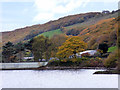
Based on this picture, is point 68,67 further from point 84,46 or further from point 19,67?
point 19,67

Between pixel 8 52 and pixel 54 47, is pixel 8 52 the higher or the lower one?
the lower one

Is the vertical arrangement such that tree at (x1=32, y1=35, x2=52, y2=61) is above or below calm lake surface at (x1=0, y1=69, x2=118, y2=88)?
above

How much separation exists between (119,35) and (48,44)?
50893 millimetres

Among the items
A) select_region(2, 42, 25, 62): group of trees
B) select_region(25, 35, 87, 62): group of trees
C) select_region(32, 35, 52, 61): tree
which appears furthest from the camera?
select_region(2, 42, 25, 62): group of trees

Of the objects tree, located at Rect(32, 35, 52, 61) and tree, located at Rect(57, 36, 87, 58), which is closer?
tree, located at Rect(57, 36, 87, 58)

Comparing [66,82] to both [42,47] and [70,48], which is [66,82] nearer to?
[70,48]

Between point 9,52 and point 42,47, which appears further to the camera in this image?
point 9,52

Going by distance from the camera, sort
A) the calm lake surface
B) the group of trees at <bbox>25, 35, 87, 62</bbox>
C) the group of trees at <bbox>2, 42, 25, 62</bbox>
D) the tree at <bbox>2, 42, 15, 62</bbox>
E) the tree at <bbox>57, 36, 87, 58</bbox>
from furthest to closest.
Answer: the group of trees at <bbox>2, 42, 25, 62</bbox>
the tree at <bbox>2, 42, 15, 62</bbox>
the group of trees at <bbox>25, 35, 87, 62</bbox>
the tree at <bbox>57, 36, 87, 58</bbox>
the calm lake surface

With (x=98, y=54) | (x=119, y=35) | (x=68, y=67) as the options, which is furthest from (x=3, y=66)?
(x=119, y=35)

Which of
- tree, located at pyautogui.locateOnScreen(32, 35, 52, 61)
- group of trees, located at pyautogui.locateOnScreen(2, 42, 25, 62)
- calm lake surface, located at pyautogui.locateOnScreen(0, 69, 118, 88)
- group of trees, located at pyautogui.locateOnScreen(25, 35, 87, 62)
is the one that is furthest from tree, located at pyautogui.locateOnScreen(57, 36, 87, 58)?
calm lake surface, located at pyautogui.locateOnScreen(0, 69, 118, 88)

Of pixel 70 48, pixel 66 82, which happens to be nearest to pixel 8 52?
pixel 70 48

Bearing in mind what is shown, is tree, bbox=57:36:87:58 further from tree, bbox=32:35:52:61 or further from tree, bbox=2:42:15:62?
tree, bbox=2:42:15:62

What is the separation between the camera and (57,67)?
81.8 metres

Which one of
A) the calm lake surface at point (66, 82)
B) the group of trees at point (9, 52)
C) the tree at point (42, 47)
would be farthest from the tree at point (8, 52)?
the calm lake surface at point (66, 82)
